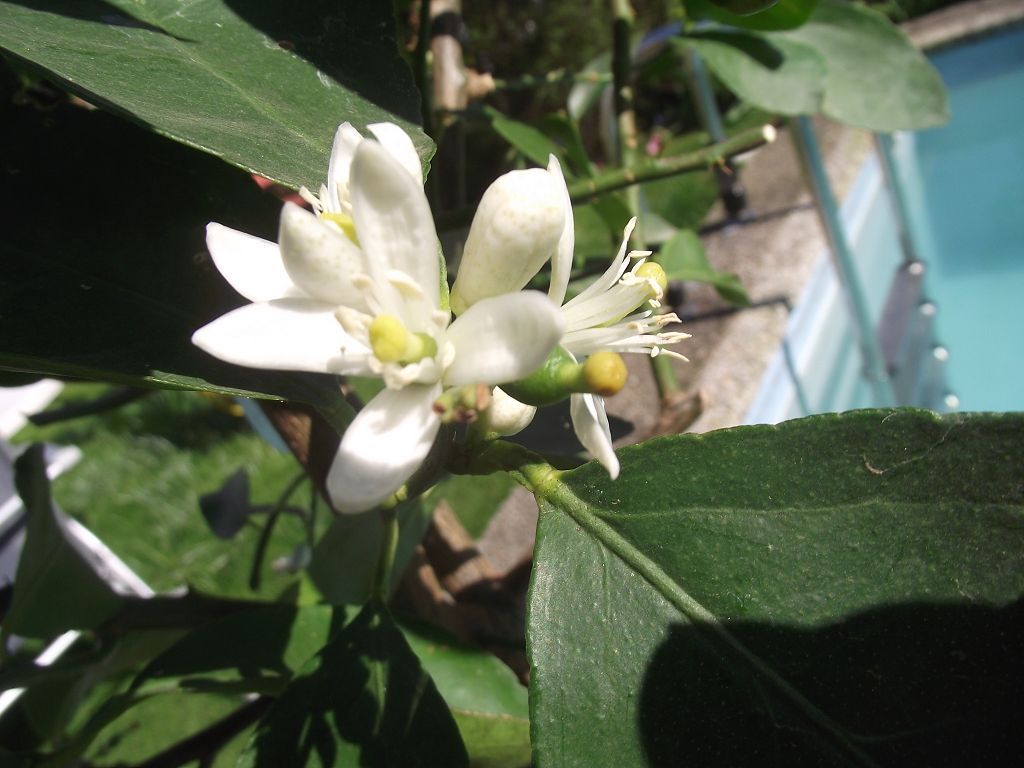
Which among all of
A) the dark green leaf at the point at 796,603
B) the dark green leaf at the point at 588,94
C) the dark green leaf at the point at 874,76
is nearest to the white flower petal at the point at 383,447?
the dark green leaf at the point at 796,603

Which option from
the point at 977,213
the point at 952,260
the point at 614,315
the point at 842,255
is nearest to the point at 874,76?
the point at 614,315

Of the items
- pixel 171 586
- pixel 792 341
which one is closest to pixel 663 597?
pixel 171 586

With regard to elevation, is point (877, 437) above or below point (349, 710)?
above

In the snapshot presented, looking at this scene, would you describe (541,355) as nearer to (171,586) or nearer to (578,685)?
(578,685)

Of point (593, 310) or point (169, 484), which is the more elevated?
point (593, 310)


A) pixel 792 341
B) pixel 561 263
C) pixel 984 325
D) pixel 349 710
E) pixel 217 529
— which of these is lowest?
pixel 984 325

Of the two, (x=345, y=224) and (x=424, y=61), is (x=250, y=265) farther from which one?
(x=424, y=61)
